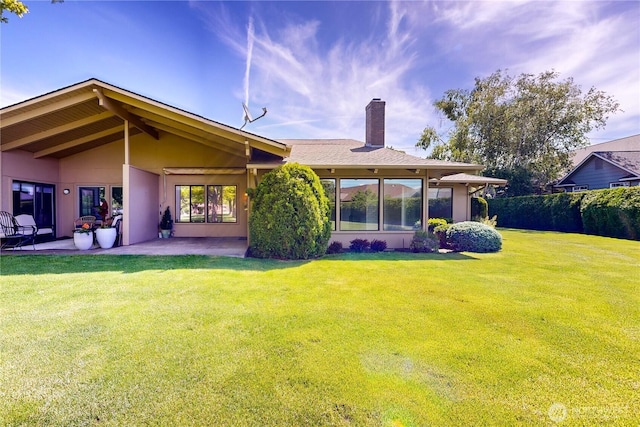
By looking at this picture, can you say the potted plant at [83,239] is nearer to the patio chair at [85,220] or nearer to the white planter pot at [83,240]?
the white planter pot at [83,240]

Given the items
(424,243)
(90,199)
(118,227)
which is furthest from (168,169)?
(424,243)

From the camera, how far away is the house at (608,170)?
1866 centimetres

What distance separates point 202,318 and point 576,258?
388 inches

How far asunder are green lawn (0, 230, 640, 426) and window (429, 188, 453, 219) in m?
9.07

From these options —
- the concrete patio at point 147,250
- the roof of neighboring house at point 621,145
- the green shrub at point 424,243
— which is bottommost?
the concrete patio at point 147,250

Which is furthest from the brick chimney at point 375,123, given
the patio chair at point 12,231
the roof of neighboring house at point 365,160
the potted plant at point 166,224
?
the patio chair at point 12,231

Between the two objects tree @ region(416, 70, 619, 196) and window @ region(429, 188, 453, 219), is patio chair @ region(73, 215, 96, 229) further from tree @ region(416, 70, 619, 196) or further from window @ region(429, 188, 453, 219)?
tree @ region(416, 70, 619, 196)

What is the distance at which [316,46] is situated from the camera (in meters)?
11.9

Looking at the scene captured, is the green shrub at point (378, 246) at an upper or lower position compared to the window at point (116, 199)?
lower

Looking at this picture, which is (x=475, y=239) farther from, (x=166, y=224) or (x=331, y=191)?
(x=166, y=224)

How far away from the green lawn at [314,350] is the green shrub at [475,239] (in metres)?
3.62

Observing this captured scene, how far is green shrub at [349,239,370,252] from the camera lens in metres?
9.34

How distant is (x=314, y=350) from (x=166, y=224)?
10668mm

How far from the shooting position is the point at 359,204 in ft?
32.2
